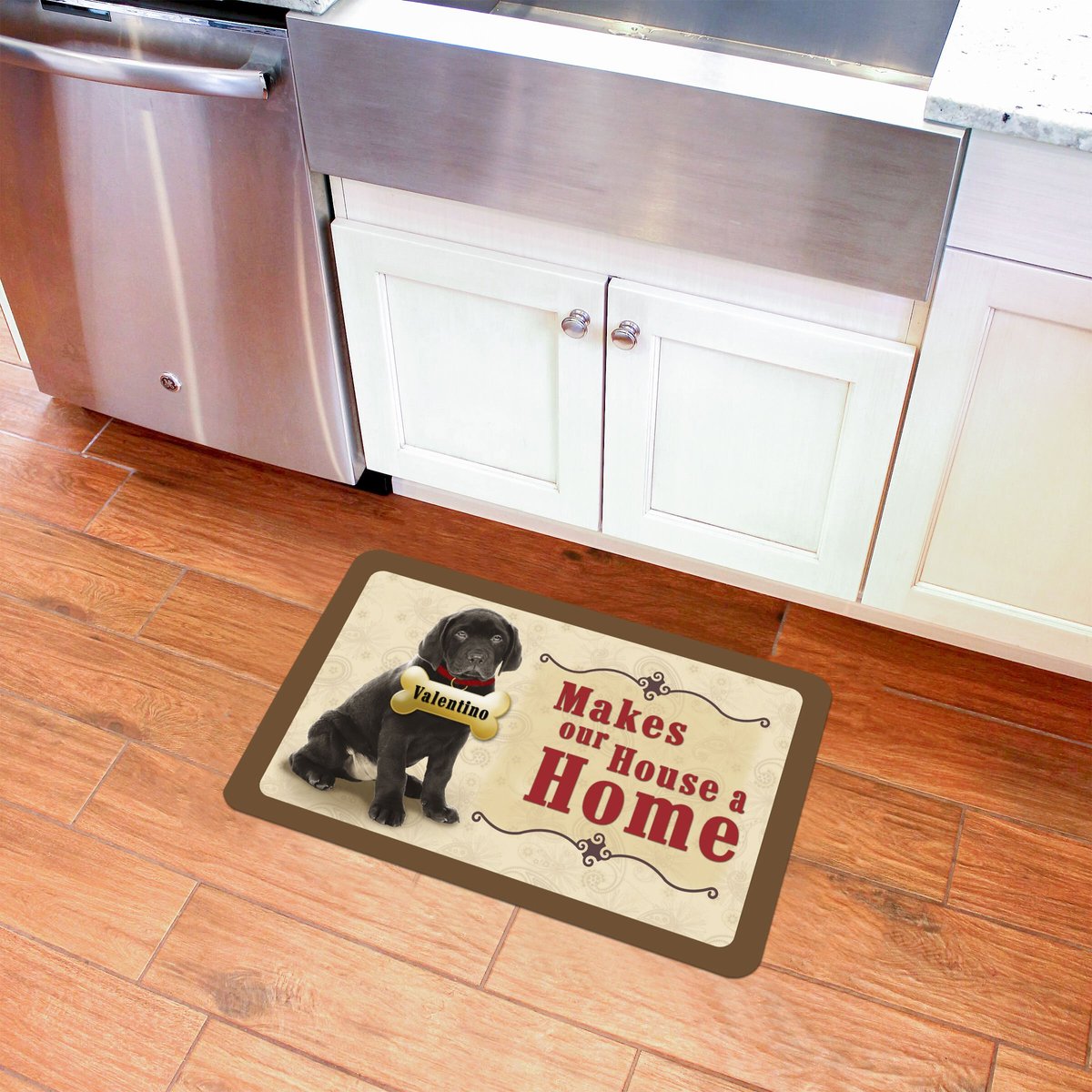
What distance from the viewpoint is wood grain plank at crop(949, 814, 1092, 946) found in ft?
4.99

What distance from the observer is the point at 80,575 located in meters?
1.92

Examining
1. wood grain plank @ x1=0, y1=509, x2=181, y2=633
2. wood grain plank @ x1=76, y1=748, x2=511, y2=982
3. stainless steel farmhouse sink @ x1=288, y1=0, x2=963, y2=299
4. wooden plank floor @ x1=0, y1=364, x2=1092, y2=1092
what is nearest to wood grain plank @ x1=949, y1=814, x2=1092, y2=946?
wooden plank floor @ x1=0, y1=364, x2=1092, y2=1092

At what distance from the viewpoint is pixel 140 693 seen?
5.82ft

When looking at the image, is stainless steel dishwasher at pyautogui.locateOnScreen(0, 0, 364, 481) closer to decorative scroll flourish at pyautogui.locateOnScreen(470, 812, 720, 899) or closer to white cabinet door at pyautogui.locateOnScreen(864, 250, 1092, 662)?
decorative scroll flourish at pyautogui.locateOnScreen(470, 812, 720, 899)

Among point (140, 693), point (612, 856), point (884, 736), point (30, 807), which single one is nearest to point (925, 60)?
point (884, 736)

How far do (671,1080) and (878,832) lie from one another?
1.43 feet

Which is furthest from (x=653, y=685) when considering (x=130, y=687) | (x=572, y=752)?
(x=130, y=687)

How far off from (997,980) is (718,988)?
0.34 m

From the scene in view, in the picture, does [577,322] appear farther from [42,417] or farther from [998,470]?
[42,417]

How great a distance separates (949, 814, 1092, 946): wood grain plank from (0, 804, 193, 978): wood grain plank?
1024mm

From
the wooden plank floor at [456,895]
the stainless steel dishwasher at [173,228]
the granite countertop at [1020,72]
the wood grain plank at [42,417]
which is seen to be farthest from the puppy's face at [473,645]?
the granite countertop at [1020,72]

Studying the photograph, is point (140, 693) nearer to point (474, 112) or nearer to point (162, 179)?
point (162, 179)

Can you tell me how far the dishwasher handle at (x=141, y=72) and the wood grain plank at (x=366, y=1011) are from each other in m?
1.02

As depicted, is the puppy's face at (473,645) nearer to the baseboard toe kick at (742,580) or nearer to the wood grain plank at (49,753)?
the baseboard toe kick at (742,580)
